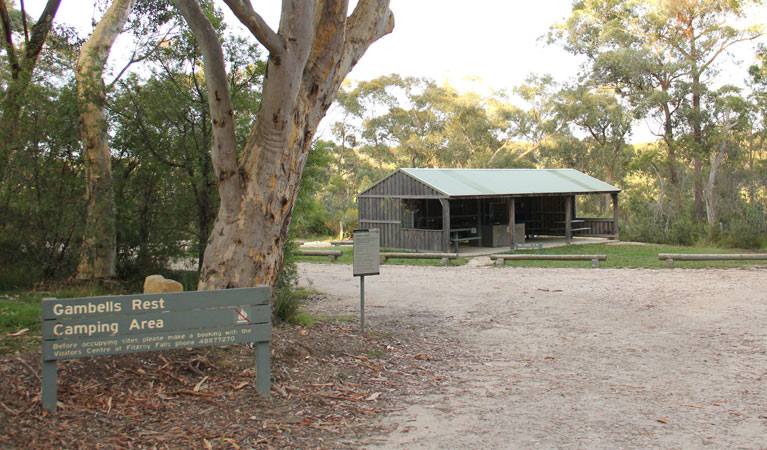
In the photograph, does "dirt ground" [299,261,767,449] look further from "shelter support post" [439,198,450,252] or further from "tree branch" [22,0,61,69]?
"shelter support post" [439,198,450,252]

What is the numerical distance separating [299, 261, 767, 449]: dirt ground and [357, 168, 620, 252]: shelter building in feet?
28.2

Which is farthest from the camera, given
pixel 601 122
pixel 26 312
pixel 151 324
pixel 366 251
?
pixel 601 122

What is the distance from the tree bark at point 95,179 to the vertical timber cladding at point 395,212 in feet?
40.9

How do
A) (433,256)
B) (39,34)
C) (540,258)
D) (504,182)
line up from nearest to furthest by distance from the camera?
(39,34) → (540,258) → (433,256) → (504,182)

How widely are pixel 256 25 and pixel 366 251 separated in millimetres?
2993

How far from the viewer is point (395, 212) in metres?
23.1

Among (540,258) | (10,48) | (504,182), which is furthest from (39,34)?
(504,182)

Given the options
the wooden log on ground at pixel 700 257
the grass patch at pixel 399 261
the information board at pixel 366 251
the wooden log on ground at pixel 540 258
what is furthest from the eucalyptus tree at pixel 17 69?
the wooden log on ground at pixel 700 257

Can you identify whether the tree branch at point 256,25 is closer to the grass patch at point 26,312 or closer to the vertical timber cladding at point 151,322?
the vertical timber cladding at point 151,322

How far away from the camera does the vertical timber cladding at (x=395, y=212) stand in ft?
70.7

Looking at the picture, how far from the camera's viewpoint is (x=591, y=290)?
12102 mm

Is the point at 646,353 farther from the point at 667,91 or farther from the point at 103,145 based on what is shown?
the point at 667,91

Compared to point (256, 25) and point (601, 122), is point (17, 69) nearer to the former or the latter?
point (256, 25)

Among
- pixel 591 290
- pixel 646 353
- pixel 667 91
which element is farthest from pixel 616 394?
pixel 667 91
